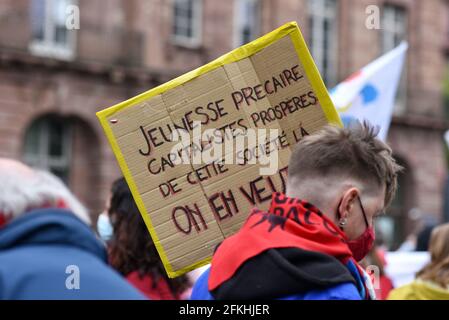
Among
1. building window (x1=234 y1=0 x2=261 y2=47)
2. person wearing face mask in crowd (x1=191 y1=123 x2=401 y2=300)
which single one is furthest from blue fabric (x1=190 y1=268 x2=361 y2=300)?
building window (x1=234 y1=0 x2=261 y2=47)

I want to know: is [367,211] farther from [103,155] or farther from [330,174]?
[103,155]

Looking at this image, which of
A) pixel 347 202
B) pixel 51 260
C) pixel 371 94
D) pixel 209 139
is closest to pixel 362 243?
pixel 347 202

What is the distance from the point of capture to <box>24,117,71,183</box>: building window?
790 inches

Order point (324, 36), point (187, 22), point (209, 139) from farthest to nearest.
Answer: point (324, 36) < point (187, 22) < point (209, 139)

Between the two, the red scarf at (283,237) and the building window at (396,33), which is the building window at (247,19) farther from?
the red scarf at (283,237)

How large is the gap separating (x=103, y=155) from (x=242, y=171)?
1736cm

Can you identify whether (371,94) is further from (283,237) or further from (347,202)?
(283,237)

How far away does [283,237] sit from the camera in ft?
7.91

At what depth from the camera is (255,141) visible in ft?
10.2

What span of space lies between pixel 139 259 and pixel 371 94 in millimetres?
3245

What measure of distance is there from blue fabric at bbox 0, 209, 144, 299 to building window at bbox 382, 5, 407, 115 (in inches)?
939

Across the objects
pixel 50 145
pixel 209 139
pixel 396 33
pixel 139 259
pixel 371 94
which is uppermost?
pixel 209 139
